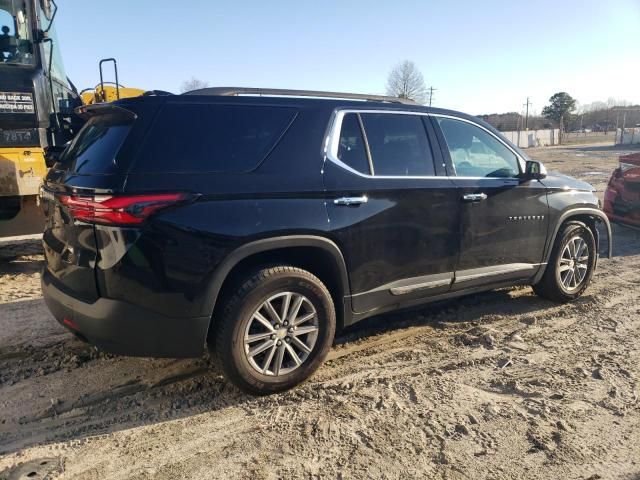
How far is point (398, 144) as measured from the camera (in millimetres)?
3951

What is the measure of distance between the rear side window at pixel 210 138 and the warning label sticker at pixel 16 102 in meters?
3.89

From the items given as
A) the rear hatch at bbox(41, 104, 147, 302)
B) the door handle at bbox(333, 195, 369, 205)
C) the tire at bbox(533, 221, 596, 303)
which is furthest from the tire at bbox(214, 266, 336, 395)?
the tire at bbox(533, 221, 596, 303)

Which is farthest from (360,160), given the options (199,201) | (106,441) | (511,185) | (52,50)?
(52,50)

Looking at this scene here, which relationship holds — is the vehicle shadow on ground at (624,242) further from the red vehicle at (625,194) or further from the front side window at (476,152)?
the front side window at (476,152)

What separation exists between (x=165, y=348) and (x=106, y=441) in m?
0.60

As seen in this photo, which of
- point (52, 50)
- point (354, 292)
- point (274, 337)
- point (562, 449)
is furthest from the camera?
point (52, 50)

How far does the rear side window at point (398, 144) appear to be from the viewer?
3797 millimetres

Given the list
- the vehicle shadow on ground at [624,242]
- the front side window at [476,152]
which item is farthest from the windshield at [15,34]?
the vehicle shadow on ground at [624,242]

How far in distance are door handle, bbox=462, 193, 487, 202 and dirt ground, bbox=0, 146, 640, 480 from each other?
1174mm

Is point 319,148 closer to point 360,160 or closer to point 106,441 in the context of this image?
point 360,160

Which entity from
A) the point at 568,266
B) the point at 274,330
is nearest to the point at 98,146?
the point at 274,330

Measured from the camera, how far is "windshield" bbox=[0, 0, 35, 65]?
234 inches

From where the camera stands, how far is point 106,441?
2.89 metres

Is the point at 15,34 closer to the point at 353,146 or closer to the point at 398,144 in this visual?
the point at 353,146
